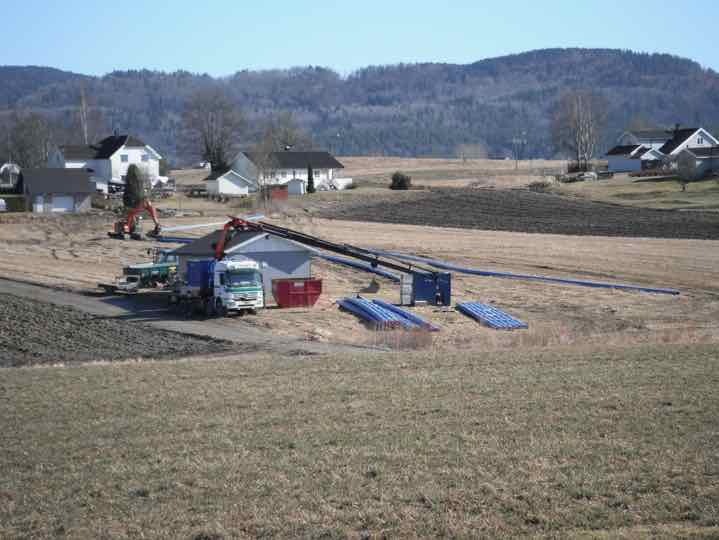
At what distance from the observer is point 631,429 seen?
48.4 feet

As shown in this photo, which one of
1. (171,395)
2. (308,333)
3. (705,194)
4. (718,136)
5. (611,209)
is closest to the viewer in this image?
(171,395)

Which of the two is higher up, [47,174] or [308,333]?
[47,174]

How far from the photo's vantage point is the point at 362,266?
5006 centimetres

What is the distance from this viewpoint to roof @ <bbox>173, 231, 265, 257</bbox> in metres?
40.5

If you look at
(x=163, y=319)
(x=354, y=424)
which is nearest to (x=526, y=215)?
(x=163, y=319)

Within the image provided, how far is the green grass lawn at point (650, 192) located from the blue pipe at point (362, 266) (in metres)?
38.7

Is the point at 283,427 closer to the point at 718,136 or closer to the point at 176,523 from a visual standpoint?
the point at 176,523

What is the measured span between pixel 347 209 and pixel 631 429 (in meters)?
71.4

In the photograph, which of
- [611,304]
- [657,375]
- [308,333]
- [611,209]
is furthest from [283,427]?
[611,209]

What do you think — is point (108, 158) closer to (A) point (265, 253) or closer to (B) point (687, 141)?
(A) point (265, 253)

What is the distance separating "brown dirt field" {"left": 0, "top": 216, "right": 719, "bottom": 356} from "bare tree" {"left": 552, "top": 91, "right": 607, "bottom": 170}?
73956 mm

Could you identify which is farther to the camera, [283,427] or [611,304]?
[611,304]

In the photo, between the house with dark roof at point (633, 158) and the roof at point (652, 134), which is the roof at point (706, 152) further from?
the roof at point (652, 134)

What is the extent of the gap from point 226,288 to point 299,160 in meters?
72.1
